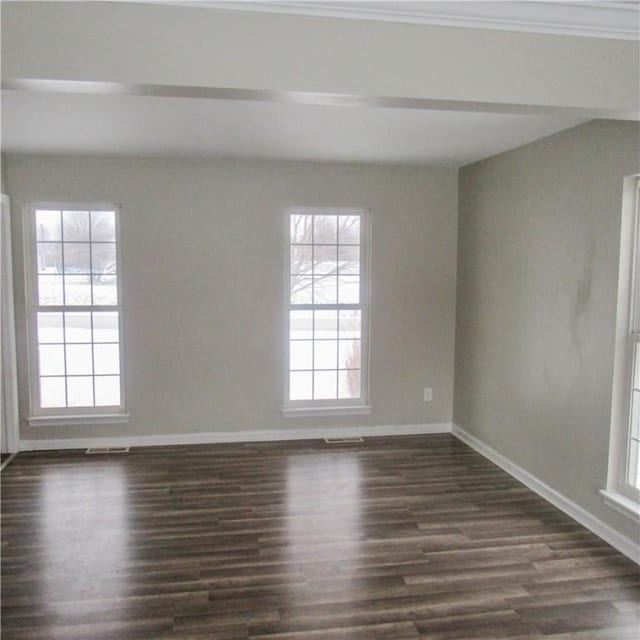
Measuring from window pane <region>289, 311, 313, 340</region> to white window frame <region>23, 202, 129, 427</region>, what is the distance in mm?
1480

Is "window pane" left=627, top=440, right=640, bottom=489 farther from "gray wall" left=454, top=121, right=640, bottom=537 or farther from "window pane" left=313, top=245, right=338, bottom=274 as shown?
"window pane" left=313, top=245, right=338, bottom=274

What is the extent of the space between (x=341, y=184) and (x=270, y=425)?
226cm

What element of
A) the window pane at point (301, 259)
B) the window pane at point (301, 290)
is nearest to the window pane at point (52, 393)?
the window pane at point (301, 290)

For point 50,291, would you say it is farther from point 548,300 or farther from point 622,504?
point 622,504

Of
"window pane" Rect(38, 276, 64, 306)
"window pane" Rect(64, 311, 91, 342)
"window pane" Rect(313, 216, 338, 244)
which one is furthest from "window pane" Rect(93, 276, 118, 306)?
"window pane" Rect(313, 216, 338, 244)

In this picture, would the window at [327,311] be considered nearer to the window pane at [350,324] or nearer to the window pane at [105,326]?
the window pane at [350,324]

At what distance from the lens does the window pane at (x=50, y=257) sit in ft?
16.1

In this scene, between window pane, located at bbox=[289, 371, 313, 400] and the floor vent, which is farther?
window pane, located at bbox=[289, 371, 313, 400]

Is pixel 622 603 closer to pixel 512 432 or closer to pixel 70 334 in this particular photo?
pixel 512 432

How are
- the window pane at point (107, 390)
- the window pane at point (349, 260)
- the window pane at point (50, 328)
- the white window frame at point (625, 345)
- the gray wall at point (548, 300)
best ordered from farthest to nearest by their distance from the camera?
1. the window pane at point (349, 260)
2. the window pane at point (107, 390)
3. the window pane at point (50, 328)
4. the gray wall at point (548, 300)
5. the white window frame at point (625, 345)

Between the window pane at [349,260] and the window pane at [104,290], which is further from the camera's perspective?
the window pane at [349,260]

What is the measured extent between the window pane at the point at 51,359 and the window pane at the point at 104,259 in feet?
2.42

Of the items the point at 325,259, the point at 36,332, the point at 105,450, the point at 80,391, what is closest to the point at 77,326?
the point at 36,332

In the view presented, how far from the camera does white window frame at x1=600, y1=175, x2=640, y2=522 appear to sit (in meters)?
3.29
